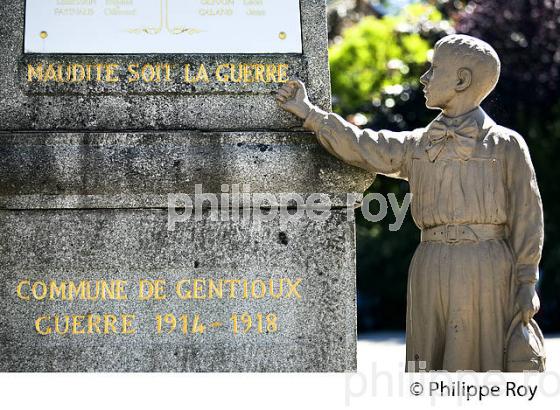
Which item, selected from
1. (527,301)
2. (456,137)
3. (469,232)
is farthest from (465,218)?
(527,301)

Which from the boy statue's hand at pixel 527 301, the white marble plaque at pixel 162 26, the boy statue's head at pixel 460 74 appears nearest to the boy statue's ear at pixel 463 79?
the boy statue's head at pixel 460 74

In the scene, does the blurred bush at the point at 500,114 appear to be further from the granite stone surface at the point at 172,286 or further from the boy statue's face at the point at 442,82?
the granite stone surface at the point at 172,286

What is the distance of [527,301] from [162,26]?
290 cm

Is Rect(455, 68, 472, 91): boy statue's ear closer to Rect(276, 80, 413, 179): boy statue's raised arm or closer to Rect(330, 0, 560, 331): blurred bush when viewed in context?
Rect(276, 80, 413, 179): boy statue's raised arm

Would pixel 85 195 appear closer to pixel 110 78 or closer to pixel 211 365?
pixel 110 78

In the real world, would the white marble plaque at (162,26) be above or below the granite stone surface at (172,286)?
above

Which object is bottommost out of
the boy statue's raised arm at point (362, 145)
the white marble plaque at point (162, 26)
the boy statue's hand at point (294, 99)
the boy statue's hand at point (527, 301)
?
the boy statue's hand at point (527, 301)

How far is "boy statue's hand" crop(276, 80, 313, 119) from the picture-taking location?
6.95 m

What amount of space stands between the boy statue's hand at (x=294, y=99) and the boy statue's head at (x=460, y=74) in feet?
2.53

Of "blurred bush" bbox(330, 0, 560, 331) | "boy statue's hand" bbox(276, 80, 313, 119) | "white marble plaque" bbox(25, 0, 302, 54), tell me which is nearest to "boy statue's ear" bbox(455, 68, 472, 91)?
"boy statue's hand" bbox(276, 80, 313, 119)

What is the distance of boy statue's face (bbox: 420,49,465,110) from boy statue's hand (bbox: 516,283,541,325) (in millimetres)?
1221

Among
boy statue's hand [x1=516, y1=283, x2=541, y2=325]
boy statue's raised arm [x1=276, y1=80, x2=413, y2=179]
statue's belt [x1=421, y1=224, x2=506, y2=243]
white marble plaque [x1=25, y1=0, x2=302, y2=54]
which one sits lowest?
boy statue's hand [x1=516, y1=283, x2=541, y2=325]

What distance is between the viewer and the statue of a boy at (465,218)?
21.3 ft

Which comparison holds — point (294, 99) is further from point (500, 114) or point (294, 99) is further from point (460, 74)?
point (500, 114)
